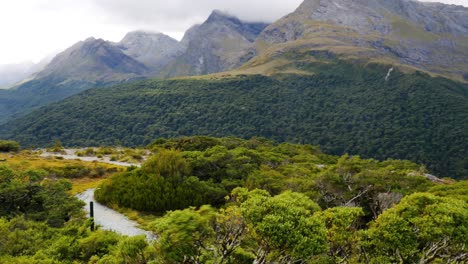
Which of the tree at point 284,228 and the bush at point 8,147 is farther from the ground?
the tree at point 284,228

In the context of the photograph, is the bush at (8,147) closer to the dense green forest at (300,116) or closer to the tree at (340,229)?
the tree at (340,229)

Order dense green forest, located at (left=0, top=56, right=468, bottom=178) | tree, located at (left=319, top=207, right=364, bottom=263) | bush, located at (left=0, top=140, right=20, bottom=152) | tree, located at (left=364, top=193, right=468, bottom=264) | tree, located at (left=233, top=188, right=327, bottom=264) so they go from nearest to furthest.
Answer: tree, located at (left=233, top=188, right=327, bottom=264) < tree, located at (left=364, top=193, right=468, bottom=264) < tree, located at (left=319, top=207, right=364, bottom=263) < bush, located at (left=0, top=140, right=20, bottom=152) < dense green forest, located at (left=0, top=56, right=468, bottom=178)

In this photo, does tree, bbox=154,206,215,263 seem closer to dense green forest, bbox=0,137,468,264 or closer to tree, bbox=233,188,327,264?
dense green forest, bbox=0,137,468,264

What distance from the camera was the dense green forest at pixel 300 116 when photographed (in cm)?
12481

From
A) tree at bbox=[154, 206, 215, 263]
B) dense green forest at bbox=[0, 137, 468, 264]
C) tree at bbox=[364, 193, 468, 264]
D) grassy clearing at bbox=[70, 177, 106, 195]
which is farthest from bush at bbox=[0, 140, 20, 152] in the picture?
tree at bbox=[364, 193, 468, 264]

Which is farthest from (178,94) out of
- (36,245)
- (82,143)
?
(36,245)

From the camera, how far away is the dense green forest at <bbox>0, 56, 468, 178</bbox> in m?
125

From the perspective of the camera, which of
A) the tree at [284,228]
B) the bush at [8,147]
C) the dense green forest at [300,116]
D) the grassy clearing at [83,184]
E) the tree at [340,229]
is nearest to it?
the tree at [284,228]

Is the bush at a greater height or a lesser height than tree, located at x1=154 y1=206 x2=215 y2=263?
lesser

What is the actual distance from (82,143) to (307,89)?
110 meters

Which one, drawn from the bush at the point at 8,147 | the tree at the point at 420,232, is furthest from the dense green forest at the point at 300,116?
the tree at the point at 420,232

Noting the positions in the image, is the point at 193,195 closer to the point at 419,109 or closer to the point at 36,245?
the point at 36,245

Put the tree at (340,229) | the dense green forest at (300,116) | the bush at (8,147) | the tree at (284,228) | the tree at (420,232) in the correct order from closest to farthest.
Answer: the tree at (284,228)
the tree at (420,232)
the tree at (340,229)
the bush at (8,147)
the dense green forest at (300,116)

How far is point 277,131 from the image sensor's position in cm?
15300
